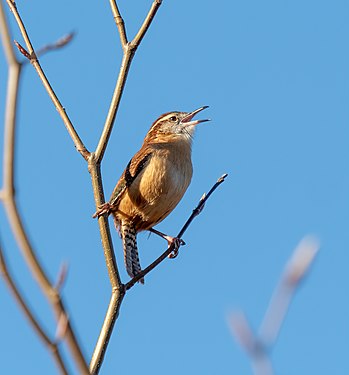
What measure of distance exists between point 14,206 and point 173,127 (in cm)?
655

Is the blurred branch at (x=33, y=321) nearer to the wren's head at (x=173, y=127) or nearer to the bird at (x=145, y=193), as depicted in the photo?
the bird at (x=145, y=193)

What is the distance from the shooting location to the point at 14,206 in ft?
4.86

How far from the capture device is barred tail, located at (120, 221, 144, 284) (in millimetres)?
6578

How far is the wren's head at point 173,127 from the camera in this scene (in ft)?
25.5

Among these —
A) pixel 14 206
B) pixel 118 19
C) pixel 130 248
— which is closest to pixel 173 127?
pixel 130 248

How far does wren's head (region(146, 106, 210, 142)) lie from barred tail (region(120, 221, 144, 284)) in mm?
1260

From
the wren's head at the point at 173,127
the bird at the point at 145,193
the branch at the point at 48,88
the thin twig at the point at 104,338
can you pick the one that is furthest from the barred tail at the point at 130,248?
the thin twig at the point at 104,338

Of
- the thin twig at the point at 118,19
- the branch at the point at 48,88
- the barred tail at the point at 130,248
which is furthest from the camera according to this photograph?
the barred tail at the point at 130,248

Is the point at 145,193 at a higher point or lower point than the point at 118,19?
higher

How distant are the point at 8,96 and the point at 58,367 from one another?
24.0 inches

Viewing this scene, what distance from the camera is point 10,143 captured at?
1.54 metres

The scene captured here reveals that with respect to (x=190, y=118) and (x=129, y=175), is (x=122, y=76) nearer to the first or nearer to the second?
(x=129, y=175)

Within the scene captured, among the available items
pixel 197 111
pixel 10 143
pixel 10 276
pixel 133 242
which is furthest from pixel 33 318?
pixel 197 111

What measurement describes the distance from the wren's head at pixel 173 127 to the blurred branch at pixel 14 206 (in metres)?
6.04
